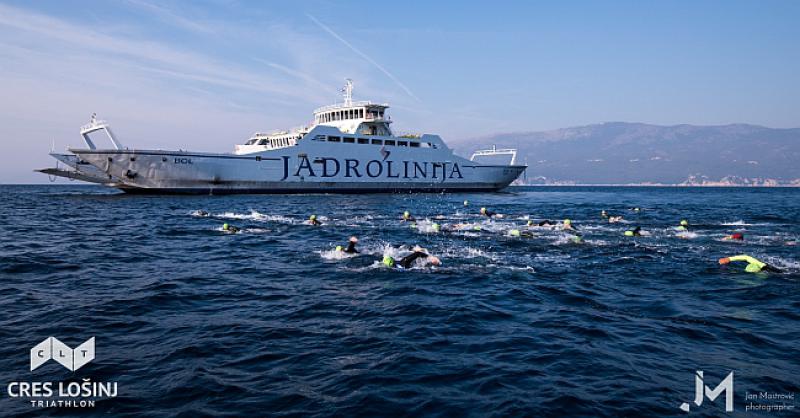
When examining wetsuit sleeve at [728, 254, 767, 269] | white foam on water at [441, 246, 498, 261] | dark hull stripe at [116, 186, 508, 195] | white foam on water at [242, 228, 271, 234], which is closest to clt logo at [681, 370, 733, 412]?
wetsuit sleeve at [728, 254, 767, 269]

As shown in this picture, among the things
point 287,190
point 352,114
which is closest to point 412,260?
point 287,190

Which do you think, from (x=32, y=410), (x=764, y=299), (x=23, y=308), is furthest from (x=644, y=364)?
(x=23, y=308)

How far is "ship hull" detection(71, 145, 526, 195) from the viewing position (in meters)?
40.6

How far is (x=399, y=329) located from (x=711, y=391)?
3.90 meters

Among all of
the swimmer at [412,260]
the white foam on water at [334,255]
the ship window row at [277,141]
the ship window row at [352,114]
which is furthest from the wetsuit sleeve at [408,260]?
the ship window row at [352,114]

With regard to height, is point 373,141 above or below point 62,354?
above

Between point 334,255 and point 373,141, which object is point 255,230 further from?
point 373,141

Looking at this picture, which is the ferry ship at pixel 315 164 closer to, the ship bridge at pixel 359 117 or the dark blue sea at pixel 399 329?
the ship bridge at pixel 359 117

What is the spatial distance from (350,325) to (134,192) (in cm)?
4573

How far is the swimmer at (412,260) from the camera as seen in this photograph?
11703 millimetres

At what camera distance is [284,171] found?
154 feet

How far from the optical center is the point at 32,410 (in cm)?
420

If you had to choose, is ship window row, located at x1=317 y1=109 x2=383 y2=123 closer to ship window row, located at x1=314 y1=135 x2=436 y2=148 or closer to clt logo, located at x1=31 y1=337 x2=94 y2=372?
ship window row, located at x1=314 y1=135 x2=436 y2=148

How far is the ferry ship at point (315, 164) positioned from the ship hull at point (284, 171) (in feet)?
0.26
